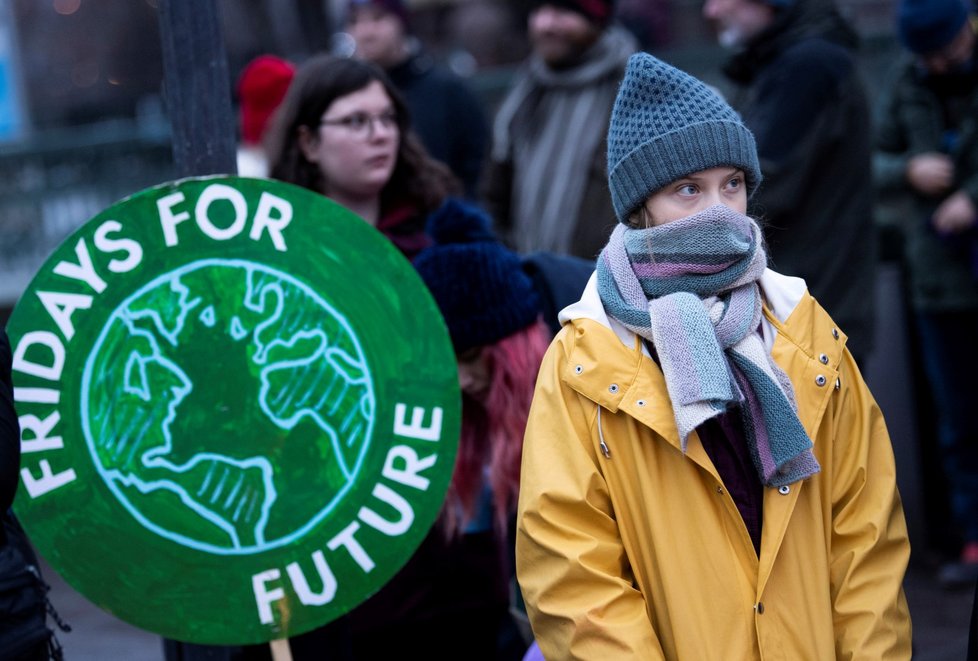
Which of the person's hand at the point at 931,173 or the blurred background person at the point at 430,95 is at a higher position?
the blurred background person at the point at 430,95

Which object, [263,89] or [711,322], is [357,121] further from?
[263,89]

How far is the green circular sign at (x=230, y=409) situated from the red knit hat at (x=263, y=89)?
268cm

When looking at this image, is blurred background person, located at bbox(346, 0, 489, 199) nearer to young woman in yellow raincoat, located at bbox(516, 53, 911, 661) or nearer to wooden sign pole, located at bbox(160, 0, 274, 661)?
wooden sign pole, located at bbox(160, 0, 274, 661)

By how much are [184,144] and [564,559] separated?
130cm

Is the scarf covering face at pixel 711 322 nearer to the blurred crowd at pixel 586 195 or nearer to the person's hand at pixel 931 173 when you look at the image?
the blurred crowd at pixel 586 195

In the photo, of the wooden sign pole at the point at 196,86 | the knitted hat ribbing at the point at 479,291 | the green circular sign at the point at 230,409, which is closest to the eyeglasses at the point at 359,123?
the knitted hat ribbing at the point at 479,291

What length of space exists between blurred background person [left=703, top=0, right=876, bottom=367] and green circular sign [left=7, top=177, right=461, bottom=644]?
1803 mm

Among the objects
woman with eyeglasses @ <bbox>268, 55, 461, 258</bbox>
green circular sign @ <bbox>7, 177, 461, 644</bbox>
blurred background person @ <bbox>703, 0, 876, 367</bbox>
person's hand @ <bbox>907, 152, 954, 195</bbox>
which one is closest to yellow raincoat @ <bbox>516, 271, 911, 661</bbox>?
green circular sign @ <bbox>7, 177, 461, 644</bbox>

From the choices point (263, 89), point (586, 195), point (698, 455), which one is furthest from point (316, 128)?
point (263, 89)

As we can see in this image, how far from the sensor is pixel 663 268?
2564 millimetres

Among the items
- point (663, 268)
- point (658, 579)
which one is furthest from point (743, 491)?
point (663, 268)

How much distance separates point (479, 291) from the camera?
335 centimetres

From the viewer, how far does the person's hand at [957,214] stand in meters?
5.00

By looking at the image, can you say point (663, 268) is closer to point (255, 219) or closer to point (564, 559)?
point (564, 559)
